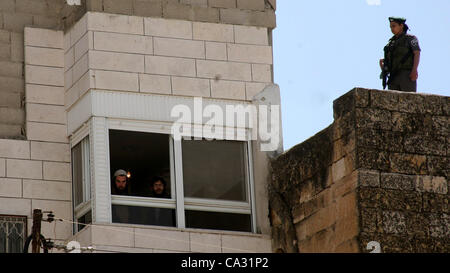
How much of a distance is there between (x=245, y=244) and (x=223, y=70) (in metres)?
3.04

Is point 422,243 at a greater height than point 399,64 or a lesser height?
lesser

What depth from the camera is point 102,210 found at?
23938mm

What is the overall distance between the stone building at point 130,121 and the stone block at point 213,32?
23mm

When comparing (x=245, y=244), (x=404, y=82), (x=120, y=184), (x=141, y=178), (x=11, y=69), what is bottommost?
(x=245, y=244)

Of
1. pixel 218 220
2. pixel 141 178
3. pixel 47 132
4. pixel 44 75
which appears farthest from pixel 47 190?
pixel 218 220

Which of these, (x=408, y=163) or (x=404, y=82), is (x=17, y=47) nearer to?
(x=404, y=82)

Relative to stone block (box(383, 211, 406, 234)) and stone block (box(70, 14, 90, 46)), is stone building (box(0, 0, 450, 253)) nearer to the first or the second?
stone block (box(70, 14, 90, 46))

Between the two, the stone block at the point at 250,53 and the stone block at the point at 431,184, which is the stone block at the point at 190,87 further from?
the stone block at the point at 431,184

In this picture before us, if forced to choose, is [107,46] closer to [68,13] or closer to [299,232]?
[68,13]

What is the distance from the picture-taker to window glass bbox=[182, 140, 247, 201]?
81.4 feet

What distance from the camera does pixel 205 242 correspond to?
24.4 m
